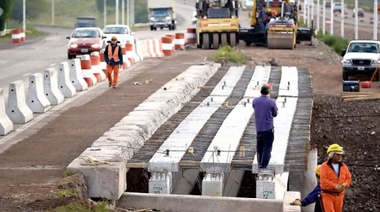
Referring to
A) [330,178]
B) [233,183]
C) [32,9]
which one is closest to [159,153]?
[233,183]

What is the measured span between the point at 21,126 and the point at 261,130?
246 inches

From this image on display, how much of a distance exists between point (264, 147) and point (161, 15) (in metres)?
77.0

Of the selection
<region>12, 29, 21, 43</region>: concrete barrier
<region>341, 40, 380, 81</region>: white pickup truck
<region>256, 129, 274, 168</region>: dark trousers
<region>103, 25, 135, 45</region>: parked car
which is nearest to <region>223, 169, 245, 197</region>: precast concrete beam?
<region>256, 129, 274, 168</region>: dark trousers

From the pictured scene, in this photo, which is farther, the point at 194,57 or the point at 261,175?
the point at 194,57

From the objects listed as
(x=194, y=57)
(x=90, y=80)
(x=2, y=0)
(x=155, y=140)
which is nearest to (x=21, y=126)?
(x=155, y=140)

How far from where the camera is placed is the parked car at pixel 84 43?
141 ft

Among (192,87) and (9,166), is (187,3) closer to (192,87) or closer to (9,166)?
(192,87)

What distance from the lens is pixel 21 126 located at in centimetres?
1933

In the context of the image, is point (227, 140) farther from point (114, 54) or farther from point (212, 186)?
point (114, 54)

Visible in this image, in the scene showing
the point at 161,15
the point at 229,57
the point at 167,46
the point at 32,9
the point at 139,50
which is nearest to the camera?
the point at 139,50

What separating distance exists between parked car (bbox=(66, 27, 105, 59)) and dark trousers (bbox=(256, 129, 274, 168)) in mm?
28754

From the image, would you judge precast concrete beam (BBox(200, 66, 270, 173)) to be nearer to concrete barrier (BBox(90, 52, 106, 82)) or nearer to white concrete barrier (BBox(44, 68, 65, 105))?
white concrete barrier (BBox(44, 68, 65, 105))

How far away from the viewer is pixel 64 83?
2456 cm

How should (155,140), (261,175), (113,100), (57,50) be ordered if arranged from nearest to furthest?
(261,175), (155,140), (113,100), (57,50)
